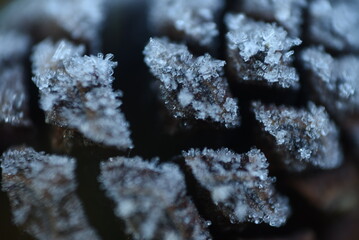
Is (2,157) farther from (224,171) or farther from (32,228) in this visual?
(224,171)

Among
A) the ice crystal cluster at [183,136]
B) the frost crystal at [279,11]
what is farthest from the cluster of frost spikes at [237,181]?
the frost crystal at [279,11]

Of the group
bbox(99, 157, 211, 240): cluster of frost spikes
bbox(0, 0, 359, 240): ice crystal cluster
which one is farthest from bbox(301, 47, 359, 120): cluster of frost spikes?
bbox(99, 157, 211, 240): cluster of frost spikes

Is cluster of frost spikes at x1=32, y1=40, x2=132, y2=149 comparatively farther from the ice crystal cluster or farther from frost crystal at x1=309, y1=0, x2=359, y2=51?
frost crystal at x1=309, y1=0, x2=359, y2=51

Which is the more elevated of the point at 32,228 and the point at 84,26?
the point at 84,26

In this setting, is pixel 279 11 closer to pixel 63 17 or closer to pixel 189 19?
pixel 189 19

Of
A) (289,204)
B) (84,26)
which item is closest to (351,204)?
(289,204)
